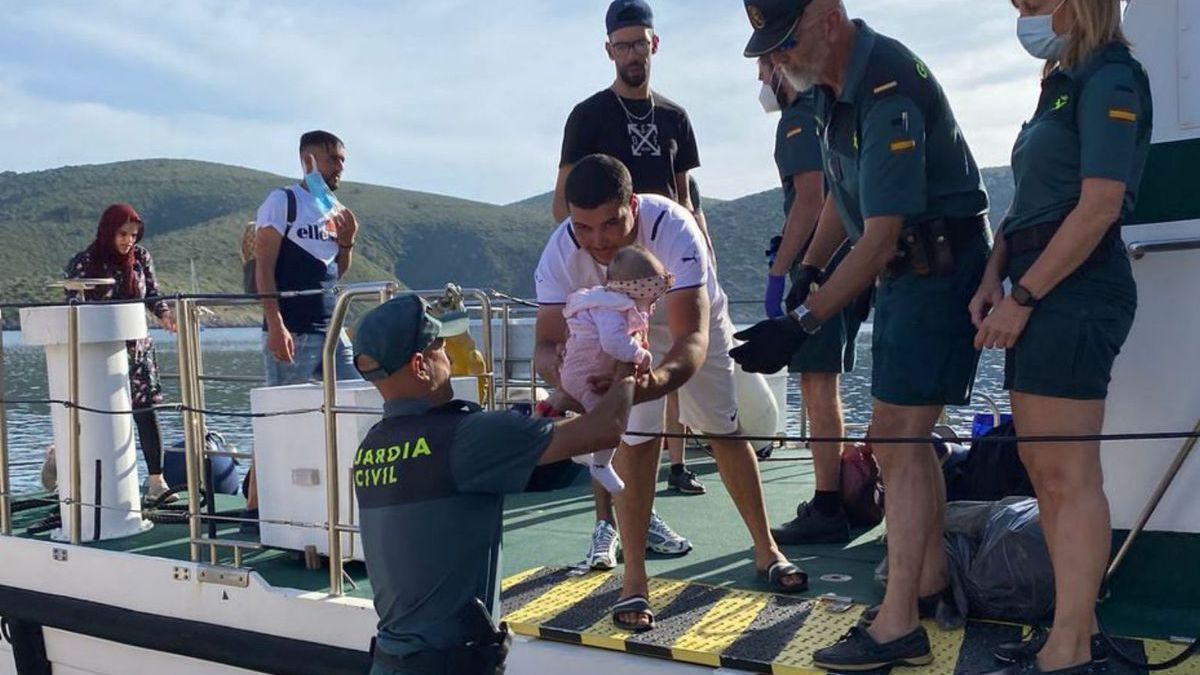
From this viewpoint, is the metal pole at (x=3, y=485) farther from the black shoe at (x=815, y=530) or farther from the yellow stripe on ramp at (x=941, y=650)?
the yellow stripe on ramp at (x=941, y=650)

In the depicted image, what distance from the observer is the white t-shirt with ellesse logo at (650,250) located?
3.06 metres

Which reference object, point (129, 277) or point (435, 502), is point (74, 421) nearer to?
point (129, 277)

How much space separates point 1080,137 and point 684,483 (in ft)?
10.4

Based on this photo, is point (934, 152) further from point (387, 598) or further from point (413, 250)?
point (413, 250)

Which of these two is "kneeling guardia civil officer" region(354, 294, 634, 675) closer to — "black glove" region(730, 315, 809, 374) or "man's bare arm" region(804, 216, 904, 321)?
"black glove" region(730, 315, 809, 374)

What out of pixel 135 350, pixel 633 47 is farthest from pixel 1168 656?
pixel 135 350

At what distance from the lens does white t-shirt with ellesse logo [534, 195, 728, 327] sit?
3061 millimetres

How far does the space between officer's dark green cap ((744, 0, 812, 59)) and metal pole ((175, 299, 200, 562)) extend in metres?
2.35

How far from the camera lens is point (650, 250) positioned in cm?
307

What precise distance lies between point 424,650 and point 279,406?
2069mm

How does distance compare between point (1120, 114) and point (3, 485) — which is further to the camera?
point (3, 485)

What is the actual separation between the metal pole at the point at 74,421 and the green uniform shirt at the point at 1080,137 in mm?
3686

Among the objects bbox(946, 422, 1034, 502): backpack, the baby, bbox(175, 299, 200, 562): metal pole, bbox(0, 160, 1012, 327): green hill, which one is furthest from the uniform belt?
bbox(0, 160, 1012, 327): green hill

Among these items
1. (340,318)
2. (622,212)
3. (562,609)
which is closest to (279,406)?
(340,318)
